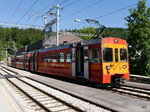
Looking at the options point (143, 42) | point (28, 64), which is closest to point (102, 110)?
point (143, 42)

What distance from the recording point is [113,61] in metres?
11.1

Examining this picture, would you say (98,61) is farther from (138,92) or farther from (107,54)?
(138,92)

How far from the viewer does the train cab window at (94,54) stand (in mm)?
11062

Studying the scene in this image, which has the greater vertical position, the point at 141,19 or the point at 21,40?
the point at 21,40

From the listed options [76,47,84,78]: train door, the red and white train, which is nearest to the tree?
the red and white train

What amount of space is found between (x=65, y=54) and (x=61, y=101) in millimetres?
7244

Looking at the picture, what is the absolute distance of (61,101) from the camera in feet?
26.1

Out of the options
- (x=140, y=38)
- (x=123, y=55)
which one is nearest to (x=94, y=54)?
(x=123, y=55)

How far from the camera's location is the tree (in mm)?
16641

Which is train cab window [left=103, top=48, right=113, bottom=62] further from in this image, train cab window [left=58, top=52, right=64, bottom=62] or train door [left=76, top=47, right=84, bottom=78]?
train cab window [left=58, top=52, right=64, bottom=62]

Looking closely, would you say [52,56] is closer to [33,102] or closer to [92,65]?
[92,65]

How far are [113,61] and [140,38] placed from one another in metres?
6.87

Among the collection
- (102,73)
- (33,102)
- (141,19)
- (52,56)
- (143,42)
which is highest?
(141,19)

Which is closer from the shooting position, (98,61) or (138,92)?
(138,92)
